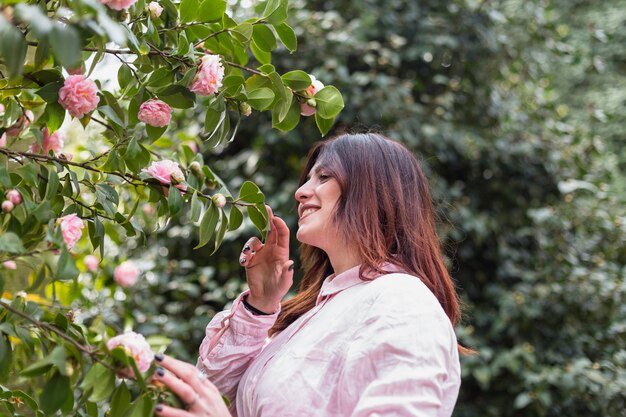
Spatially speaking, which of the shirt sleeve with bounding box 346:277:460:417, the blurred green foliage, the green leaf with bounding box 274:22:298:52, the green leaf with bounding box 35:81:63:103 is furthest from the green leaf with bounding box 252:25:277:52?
the blurred green foliage

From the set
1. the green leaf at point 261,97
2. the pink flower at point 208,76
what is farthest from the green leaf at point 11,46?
the green leaf at point 261,97

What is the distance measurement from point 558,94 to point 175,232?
3886mm

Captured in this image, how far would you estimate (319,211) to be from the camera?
1.44 metres

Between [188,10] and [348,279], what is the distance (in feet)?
1.74

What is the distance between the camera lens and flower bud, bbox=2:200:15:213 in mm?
1145

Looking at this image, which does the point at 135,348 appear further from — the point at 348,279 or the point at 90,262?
the point at 90,262

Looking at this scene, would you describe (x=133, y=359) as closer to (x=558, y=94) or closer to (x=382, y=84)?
(x=382, y=84)

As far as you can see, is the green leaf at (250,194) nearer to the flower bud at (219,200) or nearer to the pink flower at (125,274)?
the flower bud at (219,200)

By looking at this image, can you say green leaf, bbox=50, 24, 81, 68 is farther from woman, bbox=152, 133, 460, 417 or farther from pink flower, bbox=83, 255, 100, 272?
pink flower, bbox=83, 255, 100, 272

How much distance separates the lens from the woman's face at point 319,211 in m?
1.42

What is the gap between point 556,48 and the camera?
3.80 metres

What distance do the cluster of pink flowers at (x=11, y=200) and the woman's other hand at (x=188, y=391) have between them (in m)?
0.32

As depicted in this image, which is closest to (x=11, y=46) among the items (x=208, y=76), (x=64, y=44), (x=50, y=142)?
(x=64, y=44)

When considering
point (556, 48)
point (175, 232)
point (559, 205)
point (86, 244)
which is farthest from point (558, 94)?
point (86, 244)
